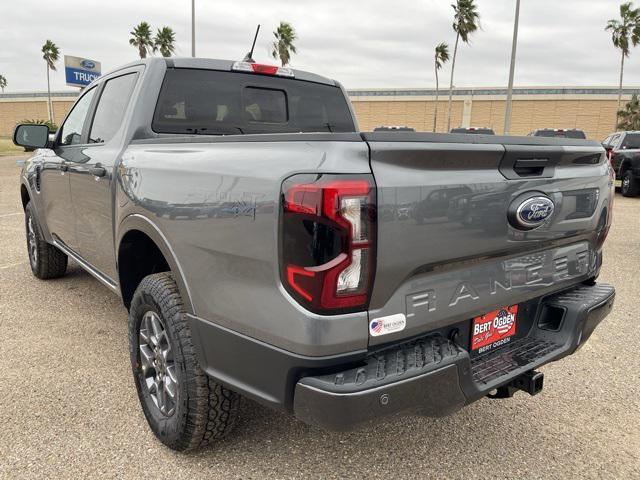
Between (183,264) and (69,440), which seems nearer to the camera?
(183,264)

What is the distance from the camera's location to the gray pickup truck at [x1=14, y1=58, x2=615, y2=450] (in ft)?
5.62

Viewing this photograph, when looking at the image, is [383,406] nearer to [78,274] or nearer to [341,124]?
[341,124]

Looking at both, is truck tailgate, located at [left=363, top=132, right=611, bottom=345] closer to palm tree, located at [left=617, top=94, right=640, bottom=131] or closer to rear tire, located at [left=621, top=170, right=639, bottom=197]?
rear tire, located at [left=621, top=170, right=639, bottom=197]

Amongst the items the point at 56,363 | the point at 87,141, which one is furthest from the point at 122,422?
the point at 87,141

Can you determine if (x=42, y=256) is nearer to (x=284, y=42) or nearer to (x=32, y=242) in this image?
(x=32, y=242)

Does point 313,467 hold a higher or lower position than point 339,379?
lower

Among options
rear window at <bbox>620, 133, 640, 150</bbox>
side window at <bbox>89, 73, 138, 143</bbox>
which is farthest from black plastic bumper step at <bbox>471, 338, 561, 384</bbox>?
rear window at <bbox>620, 133, 640, 150</bbox>

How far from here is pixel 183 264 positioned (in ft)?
7.31

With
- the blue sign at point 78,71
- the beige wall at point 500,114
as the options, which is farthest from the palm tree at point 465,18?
the blue sign at point 78,71

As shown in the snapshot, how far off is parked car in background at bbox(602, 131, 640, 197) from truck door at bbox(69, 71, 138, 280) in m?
12.9

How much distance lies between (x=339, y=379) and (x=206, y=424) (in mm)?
861

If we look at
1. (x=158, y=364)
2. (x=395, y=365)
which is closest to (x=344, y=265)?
(x=395, y=365)

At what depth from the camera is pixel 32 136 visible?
4160 mm

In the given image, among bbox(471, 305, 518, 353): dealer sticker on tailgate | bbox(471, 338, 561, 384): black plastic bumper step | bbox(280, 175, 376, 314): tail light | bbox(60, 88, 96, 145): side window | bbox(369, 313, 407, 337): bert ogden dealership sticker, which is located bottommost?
bbox(471, 338, 561, 384): black plastic bumper step
